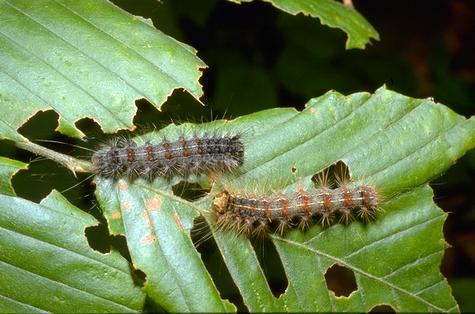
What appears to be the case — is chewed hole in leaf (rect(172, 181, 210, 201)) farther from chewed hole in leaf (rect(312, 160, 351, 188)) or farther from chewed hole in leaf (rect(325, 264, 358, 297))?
chewed hole in leaf (rect(325, 264, 358, 297))

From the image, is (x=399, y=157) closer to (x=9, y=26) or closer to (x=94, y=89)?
(x=94, y=89)

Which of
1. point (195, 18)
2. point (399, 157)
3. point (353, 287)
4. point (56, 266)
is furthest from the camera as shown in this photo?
point (353, 287)

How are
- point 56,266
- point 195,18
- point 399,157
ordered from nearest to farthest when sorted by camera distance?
point 56,266, point 399,157, point 195,18

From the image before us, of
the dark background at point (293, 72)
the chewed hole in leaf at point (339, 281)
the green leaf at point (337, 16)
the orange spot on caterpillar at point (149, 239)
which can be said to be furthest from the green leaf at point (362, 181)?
the chewed hole in leaf at point (339, 281)

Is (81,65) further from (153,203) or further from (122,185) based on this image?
(153,203)

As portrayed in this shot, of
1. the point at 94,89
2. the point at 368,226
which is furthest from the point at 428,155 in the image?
the point at 94,89

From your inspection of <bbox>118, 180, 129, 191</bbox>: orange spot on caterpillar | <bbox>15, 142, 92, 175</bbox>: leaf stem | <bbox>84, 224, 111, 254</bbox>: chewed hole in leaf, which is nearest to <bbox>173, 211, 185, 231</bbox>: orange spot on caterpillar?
<bbox>118, 180, 129, 191</bbox>: orange spot on caterpillar

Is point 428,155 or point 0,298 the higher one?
point 428,155
